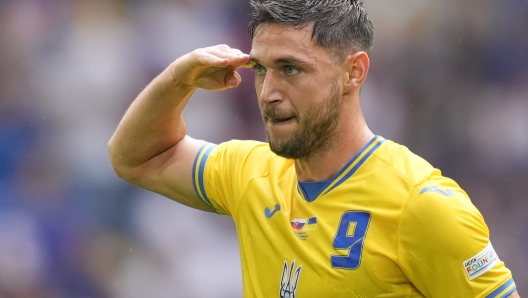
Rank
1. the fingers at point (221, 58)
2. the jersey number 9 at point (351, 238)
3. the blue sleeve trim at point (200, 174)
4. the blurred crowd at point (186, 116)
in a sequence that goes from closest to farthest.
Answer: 1. the jersey number 9 at point (351, 238)
2. the fingers at point (221, 58)
3. the blue sleeve trim at point (200, 174)
4. the blurred crowd at point (186, 116)

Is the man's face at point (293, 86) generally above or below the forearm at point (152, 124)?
above

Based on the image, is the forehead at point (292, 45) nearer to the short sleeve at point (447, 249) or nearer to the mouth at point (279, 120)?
the mouth at point (279, 120)

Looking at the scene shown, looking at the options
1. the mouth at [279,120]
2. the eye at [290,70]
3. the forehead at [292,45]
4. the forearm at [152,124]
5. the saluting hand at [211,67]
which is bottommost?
the forearm at [152,124]

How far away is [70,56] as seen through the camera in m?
4.64

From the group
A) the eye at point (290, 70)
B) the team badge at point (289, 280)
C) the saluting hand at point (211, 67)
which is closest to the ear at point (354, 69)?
the eye at point (290, 70)

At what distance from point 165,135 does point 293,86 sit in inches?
27.3

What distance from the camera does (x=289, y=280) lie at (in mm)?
2270

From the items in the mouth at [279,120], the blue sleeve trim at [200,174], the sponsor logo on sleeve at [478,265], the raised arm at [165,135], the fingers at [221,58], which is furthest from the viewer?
the blue sleeve trim at [200,174]

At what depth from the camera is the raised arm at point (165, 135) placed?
254 cm

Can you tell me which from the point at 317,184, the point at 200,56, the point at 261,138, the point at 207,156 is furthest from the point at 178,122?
the point at 261,138

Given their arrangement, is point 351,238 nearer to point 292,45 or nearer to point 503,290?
point 503,290

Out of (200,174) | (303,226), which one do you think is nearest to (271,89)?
(303,226)

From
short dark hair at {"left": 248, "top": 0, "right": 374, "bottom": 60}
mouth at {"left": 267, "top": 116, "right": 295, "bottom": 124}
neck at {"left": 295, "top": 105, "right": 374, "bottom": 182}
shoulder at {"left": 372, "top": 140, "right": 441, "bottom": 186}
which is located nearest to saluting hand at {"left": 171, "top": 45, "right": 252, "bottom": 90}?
short dark hair at {"left": 248, "top": 0, "right": 374, "bottom": 60}

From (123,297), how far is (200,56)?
7.81 ft
